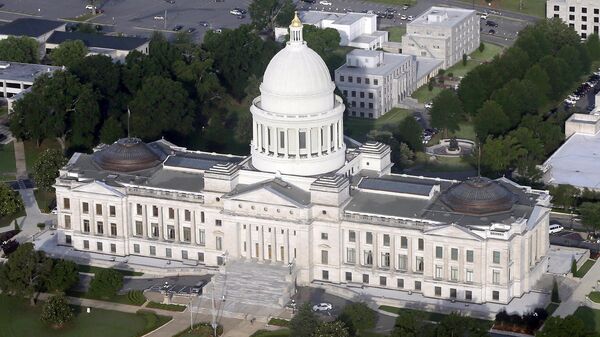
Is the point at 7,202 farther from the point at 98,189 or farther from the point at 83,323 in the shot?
→ the point at 83,323

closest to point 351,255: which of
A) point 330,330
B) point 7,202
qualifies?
point 330,330

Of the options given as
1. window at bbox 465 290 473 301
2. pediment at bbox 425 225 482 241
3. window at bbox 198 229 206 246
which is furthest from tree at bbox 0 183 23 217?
window at bbox 465 290 473 301

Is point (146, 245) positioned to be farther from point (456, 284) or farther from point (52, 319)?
point (456, 284)

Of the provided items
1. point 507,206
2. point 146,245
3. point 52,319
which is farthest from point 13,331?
point 507,206

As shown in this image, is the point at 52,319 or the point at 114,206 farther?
the point at 114,206

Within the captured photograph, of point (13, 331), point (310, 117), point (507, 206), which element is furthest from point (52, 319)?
point (507, 206)

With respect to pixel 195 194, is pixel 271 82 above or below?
above

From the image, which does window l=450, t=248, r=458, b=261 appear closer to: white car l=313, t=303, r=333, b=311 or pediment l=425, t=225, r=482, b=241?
pediment l=425, t=225, r=482, b=241
